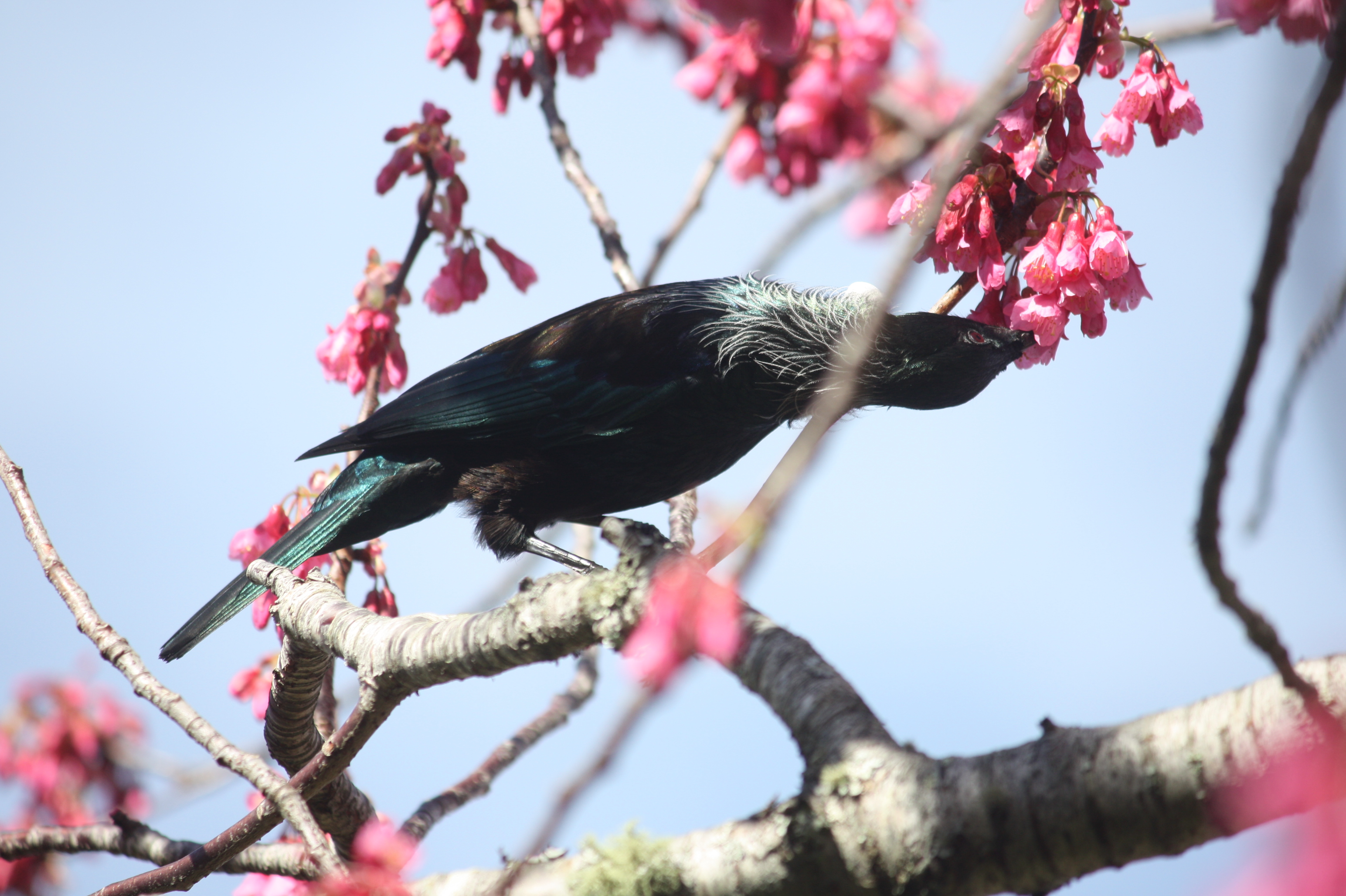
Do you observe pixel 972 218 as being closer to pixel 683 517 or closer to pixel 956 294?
pixel 956 294

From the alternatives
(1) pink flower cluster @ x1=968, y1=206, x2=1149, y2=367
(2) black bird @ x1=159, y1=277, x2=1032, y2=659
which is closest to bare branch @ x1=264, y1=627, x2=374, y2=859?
(2) black bird @ x1=159, y1=277, x2=1032, y2=659

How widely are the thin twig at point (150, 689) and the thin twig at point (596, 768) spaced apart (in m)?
0.73

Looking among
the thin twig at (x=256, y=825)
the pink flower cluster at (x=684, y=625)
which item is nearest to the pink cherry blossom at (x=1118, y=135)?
the pink flower cluster at (x=684, y=625)

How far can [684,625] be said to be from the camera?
51.7 inches

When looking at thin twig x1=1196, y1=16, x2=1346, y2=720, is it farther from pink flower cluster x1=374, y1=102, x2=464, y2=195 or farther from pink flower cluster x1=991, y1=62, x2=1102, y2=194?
pink flower cluster x1=374, y1=102, x2=464, y2=195

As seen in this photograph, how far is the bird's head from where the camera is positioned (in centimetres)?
301

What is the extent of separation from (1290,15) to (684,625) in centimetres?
128

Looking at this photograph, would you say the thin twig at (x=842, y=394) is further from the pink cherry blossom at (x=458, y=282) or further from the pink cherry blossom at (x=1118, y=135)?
the pink cherry blossom at (x=458, y=282)

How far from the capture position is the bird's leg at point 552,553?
3.25 metres

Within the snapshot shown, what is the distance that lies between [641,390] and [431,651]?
1.33m

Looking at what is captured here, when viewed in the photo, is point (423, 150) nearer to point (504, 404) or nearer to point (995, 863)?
point (504, 404)

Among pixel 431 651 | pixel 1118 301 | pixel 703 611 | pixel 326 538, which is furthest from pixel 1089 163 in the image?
pixel 326 538

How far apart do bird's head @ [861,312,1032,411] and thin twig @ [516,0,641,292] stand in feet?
3.19

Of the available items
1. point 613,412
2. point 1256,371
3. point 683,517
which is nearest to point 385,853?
point 1256,371
